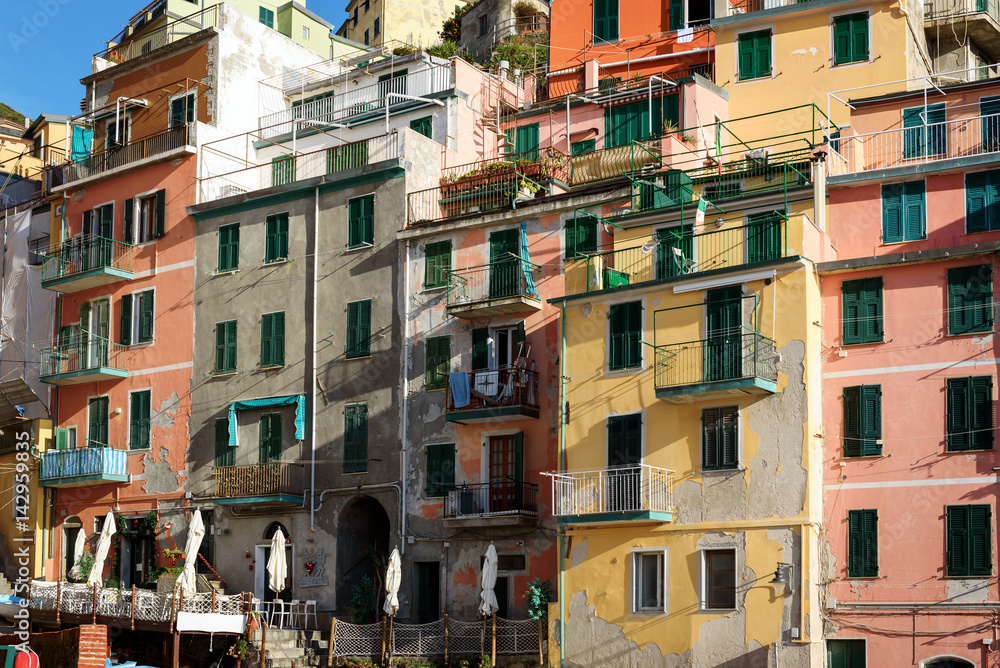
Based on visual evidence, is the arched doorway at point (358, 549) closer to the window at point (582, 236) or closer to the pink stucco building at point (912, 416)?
the window at point (582, 236)

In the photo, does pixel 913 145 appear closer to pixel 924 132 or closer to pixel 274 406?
pixel 924 132

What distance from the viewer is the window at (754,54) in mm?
39844

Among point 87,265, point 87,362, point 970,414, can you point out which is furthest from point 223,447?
point 970,414

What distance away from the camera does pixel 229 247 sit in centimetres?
4322

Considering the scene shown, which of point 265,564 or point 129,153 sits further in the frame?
point 129,153

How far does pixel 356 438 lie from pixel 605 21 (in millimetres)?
16912

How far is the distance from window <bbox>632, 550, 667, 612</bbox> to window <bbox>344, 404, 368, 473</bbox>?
33.6 feet

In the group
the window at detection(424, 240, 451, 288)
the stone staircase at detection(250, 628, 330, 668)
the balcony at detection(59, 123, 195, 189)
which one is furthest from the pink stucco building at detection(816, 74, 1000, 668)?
the balcony at detection(59, 123, 195, 189)

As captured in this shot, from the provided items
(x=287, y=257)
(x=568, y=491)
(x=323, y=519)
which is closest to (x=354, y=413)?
(x=323, y=519)

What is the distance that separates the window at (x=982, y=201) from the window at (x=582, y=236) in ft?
31.2

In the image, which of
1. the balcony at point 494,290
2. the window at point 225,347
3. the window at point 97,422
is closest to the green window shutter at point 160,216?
the window at point 225,347

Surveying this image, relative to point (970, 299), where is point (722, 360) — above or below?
below

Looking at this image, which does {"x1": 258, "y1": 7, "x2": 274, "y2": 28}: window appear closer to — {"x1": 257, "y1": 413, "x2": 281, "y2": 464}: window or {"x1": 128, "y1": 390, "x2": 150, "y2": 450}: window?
{"x1": 128, "y1": 390, "x2": 150, "y2": 450}: window

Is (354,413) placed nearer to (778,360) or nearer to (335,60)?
(778,360)
